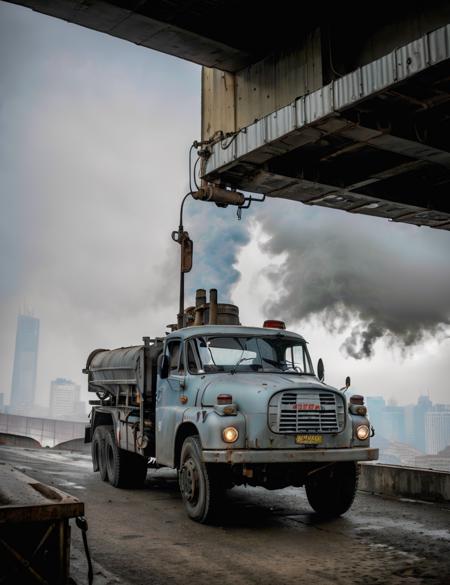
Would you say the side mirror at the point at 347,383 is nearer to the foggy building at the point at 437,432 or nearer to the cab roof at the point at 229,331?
the cab roof at the point at 229,331

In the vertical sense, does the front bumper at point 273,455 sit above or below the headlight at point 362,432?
below

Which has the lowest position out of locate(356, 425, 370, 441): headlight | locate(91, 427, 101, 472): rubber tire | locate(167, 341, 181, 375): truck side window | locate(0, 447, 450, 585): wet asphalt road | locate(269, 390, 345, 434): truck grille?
locate(0, 447, 450, 585): wet asphalt road

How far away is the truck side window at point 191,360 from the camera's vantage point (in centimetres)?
927

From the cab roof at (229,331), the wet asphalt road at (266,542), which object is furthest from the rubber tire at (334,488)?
the cab roof at (229,331)

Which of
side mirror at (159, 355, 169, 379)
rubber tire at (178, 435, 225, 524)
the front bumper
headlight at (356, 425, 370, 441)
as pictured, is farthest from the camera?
side mirror at (159, 355, 169, 379)

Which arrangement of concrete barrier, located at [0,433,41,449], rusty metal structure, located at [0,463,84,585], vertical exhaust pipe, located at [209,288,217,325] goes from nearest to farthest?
rusty metal structure, located at [0,463,84,585] < vertical exhaust pipe, located at [209,288,217,325] < concrete barrier, located at [0,433,41,449]

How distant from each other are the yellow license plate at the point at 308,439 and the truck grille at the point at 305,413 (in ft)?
0.20

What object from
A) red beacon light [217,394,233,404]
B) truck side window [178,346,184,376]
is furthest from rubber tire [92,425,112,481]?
red beacon light [217,394,233,404]

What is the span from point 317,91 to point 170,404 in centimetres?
617

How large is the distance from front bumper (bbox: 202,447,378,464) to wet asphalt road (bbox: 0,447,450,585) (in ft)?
2.98

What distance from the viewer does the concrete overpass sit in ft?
33.9

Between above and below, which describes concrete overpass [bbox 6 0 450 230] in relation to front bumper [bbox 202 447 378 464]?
above

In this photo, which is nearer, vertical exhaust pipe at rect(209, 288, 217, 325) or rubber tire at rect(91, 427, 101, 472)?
vertical exhaust pipe at rect(209, 288, 217, 325)

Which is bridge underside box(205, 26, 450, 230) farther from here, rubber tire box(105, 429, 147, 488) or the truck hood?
rubber tire box(105, 429, 147, 488)
